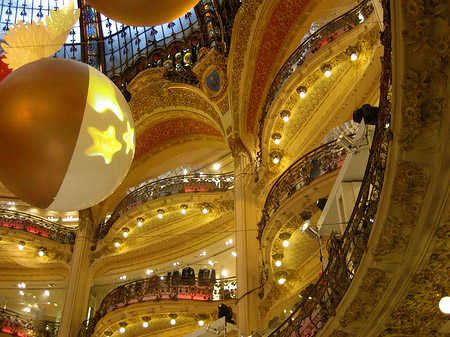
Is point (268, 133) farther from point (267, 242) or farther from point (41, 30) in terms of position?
point (41, 30)

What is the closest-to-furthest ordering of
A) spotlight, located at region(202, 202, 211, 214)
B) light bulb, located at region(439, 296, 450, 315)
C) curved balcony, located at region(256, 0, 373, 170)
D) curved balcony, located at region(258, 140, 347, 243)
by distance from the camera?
light bulb, located at region(439, 296, 450, 315)
curved balcony, located at region(258, 140, 347, 243)
curved balcony, located at region(256, 0, 373, 170)
spotlight, located at region(202, 202, 211, 214)

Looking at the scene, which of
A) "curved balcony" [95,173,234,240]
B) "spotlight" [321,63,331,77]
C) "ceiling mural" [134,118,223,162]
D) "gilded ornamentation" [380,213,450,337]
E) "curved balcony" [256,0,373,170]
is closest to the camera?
"gilded ornamentation" [380,213,450,337]

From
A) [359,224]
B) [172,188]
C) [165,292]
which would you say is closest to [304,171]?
[359,224]

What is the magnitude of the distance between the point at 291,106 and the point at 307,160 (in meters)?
1.93

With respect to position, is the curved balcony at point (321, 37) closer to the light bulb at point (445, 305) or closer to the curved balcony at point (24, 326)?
the light bulb at point (445, 305)

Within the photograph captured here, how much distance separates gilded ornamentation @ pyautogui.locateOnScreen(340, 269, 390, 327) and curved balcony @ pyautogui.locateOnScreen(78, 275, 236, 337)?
741 cm

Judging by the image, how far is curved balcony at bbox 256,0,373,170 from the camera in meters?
9.55

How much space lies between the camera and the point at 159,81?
52.5 ft

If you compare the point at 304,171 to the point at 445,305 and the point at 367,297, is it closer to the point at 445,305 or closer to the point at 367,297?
the point at 367,297

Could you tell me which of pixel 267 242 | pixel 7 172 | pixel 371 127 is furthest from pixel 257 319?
pixel 7 172

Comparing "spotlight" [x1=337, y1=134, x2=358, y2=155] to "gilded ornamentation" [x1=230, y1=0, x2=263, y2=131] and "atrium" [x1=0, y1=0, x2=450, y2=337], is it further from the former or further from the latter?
"gilded ornamentation" [x1=230, y1=0, x2=263, y2=131]

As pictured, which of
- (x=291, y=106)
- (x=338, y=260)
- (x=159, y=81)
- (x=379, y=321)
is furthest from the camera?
(x=159, y=81)

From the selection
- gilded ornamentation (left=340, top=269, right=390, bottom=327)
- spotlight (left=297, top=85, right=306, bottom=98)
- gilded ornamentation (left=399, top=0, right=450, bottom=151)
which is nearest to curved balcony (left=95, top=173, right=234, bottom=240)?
spotlight (left=297, top=85, right=306, bottom=98)

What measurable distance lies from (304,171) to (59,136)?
5911 millimetres
